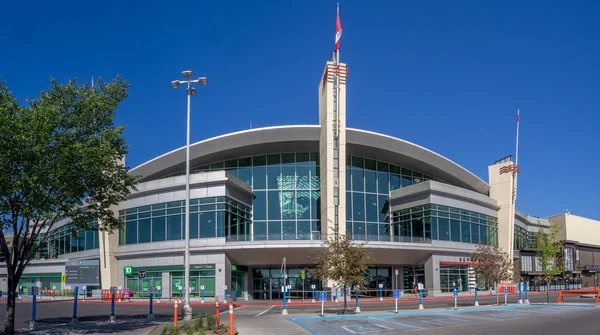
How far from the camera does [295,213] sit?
53.6m

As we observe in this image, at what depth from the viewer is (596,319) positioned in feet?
79.3

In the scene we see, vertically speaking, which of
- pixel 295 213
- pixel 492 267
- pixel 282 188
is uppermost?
pixel 282 188

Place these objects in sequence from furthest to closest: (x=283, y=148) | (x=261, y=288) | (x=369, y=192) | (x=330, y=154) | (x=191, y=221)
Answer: (x=369, y=192) → (x=283, y=148) → (x=261, y=288) → (x=330, y=154) → (x=191, y=221)

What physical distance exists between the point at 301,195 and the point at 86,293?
2161 centimetres

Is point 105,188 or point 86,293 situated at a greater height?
point 105,188

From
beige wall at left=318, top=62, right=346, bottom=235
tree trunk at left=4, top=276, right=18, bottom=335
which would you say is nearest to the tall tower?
beige wall at left=318, top=62, right=346, bottom=235

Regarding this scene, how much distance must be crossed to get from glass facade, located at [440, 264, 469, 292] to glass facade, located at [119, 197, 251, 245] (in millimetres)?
18393

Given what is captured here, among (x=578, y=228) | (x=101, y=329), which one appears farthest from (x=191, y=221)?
(x=578, y=228)

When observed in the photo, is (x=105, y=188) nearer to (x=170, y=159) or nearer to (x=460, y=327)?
(x=460, y=327)

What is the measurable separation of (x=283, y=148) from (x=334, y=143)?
6.81 m

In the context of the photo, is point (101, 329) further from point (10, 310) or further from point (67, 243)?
point (67, 243)

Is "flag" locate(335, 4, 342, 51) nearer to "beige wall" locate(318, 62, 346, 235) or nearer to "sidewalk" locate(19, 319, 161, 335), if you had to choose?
"beige wall" locate(318, 62, 346, 235)

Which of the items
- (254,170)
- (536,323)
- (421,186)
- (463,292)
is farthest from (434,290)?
(536,323)

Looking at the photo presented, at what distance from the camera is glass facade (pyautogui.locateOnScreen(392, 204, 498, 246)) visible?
5362 cm
